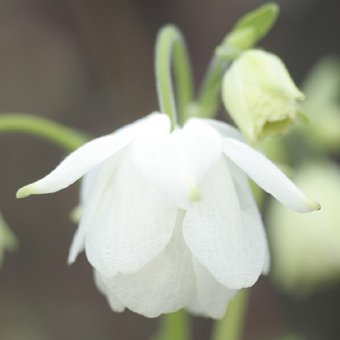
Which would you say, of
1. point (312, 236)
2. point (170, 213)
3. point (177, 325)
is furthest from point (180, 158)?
point (312, 236)

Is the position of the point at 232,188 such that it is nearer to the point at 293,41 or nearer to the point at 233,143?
the point at 233,143

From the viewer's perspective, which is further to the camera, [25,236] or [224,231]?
[25,236]

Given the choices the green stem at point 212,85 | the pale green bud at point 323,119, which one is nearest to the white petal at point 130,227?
the green stem at point 212,85

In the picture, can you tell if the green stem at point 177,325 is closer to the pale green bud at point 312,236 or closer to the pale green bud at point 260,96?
the pale green bud at point 260,96

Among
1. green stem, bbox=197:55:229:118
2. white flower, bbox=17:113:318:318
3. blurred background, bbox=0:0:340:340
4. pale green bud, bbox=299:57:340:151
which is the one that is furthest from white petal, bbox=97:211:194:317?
blurred background, bbox=0:0:340:340

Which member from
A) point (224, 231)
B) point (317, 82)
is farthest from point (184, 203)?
point (317, 82)

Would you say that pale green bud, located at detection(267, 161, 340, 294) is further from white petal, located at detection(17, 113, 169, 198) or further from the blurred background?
the blurred background

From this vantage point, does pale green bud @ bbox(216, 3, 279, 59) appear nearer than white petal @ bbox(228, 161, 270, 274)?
No
